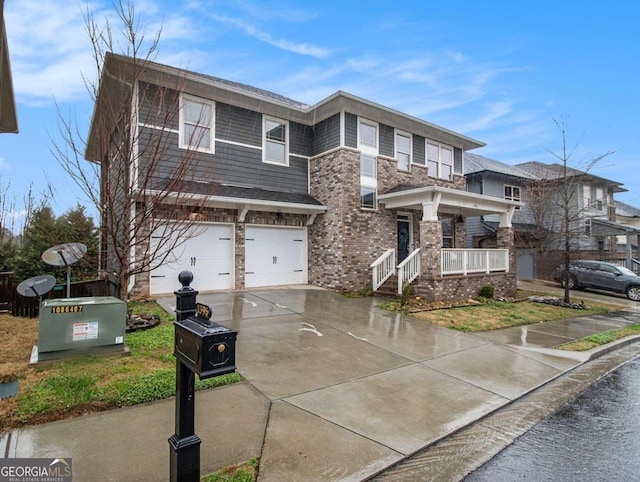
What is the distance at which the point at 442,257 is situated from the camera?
11.4m

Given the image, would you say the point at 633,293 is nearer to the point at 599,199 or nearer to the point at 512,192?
the point at 512,192

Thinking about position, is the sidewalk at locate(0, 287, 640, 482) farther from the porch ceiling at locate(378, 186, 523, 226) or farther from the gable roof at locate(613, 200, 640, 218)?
the gable roof at locate(613, 200, 640, 218)

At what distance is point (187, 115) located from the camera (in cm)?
1079

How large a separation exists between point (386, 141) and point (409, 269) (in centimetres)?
538

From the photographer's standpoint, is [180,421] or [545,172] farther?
[545,172]

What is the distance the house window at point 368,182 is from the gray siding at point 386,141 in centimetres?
68

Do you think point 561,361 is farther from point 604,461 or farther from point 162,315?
point 162,315

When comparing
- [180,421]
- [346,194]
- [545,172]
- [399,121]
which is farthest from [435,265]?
[545,172]

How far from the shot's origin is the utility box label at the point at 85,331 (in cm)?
469

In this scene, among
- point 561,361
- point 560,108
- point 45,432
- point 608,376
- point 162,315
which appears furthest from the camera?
point 560,108

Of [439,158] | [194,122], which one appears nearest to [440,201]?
[439,158]

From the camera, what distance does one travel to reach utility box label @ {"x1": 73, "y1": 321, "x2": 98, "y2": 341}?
469 cm

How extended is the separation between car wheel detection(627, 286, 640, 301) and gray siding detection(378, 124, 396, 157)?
39.0ft

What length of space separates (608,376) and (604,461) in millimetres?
3269
